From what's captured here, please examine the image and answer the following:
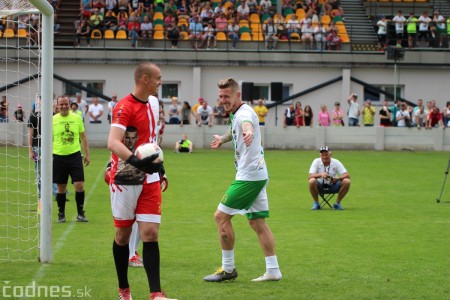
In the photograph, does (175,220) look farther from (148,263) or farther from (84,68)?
(84,68)

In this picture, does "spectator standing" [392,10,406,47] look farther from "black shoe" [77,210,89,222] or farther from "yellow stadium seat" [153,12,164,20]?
"black shoe" [77,210,89,222]

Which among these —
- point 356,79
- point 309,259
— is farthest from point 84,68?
point 309,259

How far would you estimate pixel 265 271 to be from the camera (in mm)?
10703

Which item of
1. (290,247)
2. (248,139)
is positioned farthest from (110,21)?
(248,139)

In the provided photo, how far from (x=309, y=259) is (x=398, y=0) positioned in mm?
37718

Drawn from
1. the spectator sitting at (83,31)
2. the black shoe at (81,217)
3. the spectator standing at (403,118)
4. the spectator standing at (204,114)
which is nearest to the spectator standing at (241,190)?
the black shoe at (81,217)

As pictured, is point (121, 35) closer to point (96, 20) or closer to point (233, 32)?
point (96, 20)

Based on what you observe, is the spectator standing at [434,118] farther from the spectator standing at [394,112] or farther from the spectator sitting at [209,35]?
the spectator sitting at [209,35]

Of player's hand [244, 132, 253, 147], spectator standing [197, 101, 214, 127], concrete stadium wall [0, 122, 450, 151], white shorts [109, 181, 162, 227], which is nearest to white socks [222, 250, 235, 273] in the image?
player's hand [244, 132, 253, 147]

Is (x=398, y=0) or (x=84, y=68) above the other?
(x=398, y=0)

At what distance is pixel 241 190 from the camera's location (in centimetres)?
1005

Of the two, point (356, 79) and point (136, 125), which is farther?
point (356, 79)

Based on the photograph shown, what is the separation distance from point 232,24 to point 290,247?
99.9 feet

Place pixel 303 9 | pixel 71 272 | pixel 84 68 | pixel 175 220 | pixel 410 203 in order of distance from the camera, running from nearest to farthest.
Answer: pixel 71 272 → pixel 175 220 → pixel 410 203 → pixel 84 68 → pixel 303 9
